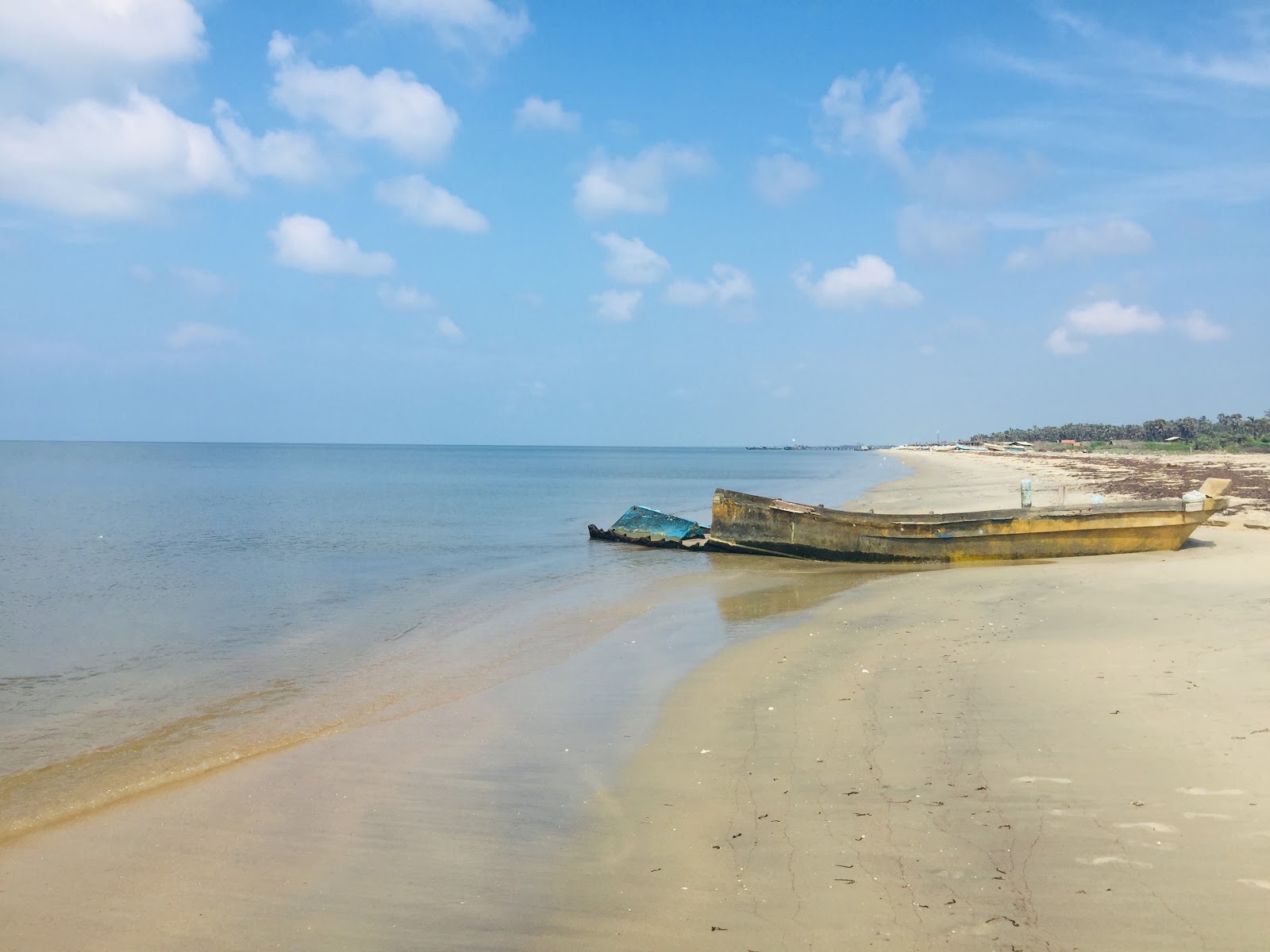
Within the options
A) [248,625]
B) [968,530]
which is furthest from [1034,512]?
[248,625]

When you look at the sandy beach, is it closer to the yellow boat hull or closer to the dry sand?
the dry sand

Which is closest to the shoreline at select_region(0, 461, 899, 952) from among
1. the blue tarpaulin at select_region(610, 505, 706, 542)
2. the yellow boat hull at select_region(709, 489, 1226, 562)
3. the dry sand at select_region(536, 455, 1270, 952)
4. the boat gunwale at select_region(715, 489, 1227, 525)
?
the dry sand at select_region(536, 455, 1270, 952)

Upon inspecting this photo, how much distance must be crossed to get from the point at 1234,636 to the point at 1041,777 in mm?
4796

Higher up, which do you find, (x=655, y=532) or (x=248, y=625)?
Answer: (x=655, y=532)

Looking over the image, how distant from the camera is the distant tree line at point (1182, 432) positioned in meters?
76.7

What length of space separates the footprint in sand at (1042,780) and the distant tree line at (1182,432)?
80512 mm

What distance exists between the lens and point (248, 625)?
13.5 meters

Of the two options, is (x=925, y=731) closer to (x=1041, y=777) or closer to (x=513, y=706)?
(x=1041, y=777)

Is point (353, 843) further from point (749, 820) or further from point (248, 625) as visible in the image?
point (248, 625)

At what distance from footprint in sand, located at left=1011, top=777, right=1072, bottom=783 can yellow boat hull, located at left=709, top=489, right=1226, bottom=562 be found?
486 inches

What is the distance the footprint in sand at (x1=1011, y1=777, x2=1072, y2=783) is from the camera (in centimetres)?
550

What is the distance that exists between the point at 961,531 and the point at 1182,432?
327ft

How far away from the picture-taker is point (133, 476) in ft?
235

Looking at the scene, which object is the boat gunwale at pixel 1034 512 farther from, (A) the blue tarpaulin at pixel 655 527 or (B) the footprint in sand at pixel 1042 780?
(B) the footprint in sand at pixel 1042 780
